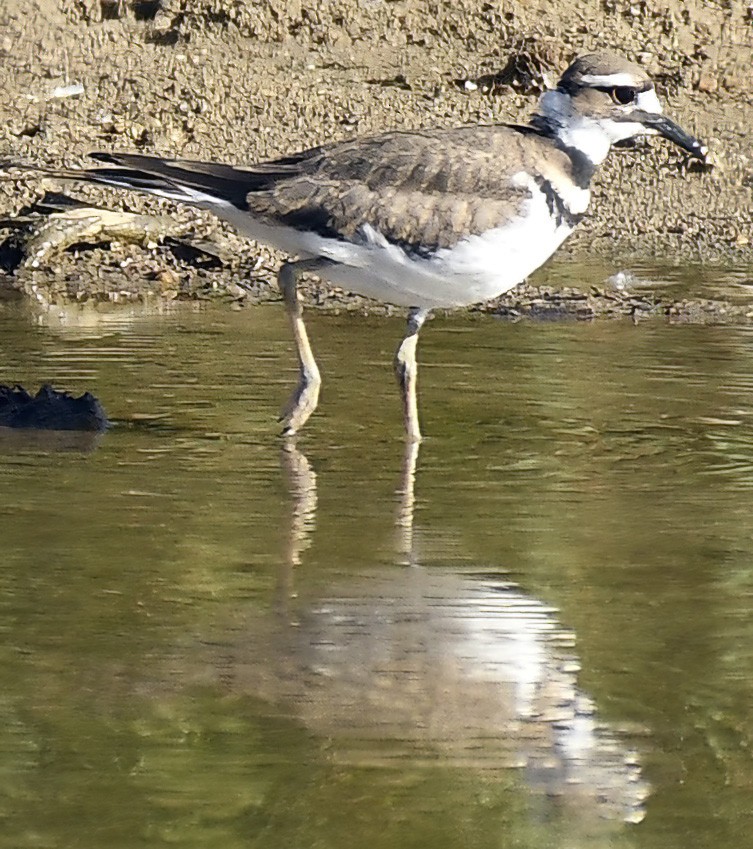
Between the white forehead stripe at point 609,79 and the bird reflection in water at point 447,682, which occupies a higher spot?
the white forehead stripe at point 609,79

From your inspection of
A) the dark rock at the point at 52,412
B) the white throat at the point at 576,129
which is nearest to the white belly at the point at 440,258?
the white throat at the point at 576,129

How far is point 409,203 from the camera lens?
7.82 meters

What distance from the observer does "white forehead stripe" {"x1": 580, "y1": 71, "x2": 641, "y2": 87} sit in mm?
8281

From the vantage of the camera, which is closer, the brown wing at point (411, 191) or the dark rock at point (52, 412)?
the dark rock at point (52, 412)

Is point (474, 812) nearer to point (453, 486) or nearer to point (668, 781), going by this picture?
point (668, 781)

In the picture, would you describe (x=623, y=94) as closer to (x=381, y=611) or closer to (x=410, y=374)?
(x=410, y=374)

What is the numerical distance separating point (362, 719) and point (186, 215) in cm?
813

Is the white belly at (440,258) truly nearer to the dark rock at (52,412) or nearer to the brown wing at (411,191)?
the brown wing at (411,191)

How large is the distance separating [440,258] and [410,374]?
61 centimetres

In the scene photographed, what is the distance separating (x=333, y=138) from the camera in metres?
13.6

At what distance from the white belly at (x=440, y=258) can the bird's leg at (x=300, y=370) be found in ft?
0.51

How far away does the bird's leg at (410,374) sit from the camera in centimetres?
784

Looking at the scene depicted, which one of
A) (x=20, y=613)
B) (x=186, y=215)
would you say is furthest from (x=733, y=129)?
(x=20, y=613)

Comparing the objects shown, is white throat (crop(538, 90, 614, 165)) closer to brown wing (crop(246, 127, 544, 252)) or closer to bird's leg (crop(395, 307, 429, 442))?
brown wing (crop(246, 127, 544, 252))
